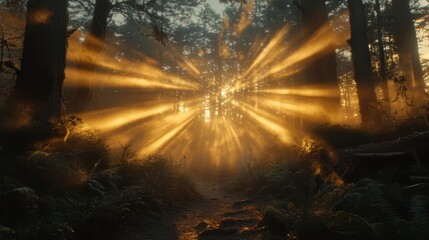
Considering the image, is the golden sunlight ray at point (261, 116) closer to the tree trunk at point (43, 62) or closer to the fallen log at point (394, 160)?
the fallen log at point (394, 160)

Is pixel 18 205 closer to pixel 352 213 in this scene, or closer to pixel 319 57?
pixel 352 213

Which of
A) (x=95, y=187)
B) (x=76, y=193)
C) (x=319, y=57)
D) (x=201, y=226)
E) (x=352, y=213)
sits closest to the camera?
(x=352, y=213)

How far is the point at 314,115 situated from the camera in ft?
43.0

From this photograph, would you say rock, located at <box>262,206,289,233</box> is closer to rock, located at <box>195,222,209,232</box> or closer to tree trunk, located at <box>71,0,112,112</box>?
rock, located at <box>195,222,209,232</box>

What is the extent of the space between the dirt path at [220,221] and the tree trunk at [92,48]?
6.89 m

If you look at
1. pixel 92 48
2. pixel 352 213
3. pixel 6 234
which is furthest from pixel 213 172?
pixel 6 234

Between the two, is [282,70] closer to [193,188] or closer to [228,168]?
[228,168]

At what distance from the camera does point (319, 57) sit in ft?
44.1

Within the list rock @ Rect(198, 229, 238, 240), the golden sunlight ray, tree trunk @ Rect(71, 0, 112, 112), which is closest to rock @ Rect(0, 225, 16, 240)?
rock @ Rect(198, 229, 238, 240)

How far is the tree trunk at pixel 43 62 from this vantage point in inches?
313

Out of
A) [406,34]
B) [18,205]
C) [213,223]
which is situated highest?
[406,34]

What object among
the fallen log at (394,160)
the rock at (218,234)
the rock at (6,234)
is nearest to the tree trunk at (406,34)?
the fallen log at (394,160)

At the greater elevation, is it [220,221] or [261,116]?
[261,116]

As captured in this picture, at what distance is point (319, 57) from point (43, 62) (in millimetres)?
9827
